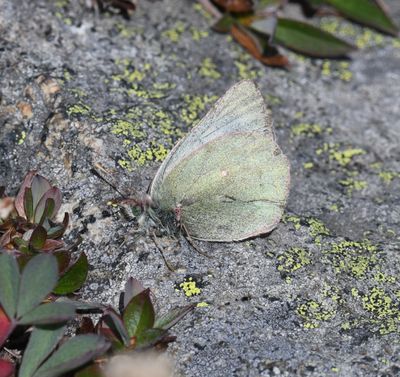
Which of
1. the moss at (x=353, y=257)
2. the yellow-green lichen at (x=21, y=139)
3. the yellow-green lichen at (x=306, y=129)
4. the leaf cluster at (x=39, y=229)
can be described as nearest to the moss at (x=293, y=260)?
the moss at (x=353, y=257)

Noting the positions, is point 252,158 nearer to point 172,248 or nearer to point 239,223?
point 239,223

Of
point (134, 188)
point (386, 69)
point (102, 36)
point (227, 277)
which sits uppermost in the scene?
point (102, 36)

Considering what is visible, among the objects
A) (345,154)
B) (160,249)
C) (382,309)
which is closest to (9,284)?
(160,249)

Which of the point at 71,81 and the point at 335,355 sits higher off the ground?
the point at 71,81

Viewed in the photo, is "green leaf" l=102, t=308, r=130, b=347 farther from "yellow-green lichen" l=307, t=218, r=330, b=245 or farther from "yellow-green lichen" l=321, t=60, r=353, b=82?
"yellow-green lichen" l=321, t=60, r=353, b=82

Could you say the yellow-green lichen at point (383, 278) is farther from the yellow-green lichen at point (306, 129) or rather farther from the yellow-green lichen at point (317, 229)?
the yellow-green lichen at point (306, 129)

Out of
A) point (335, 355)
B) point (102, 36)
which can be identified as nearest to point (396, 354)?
point (335, 355)

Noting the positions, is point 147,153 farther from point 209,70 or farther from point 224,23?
point 224,23

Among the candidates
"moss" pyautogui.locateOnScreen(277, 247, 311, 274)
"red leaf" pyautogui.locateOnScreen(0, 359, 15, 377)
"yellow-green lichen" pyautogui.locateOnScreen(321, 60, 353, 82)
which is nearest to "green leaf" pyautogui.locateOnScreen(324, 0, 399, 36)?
"yellow-green lichen" pyautogui.locateOnScreen(321, 60, 353, 82)
